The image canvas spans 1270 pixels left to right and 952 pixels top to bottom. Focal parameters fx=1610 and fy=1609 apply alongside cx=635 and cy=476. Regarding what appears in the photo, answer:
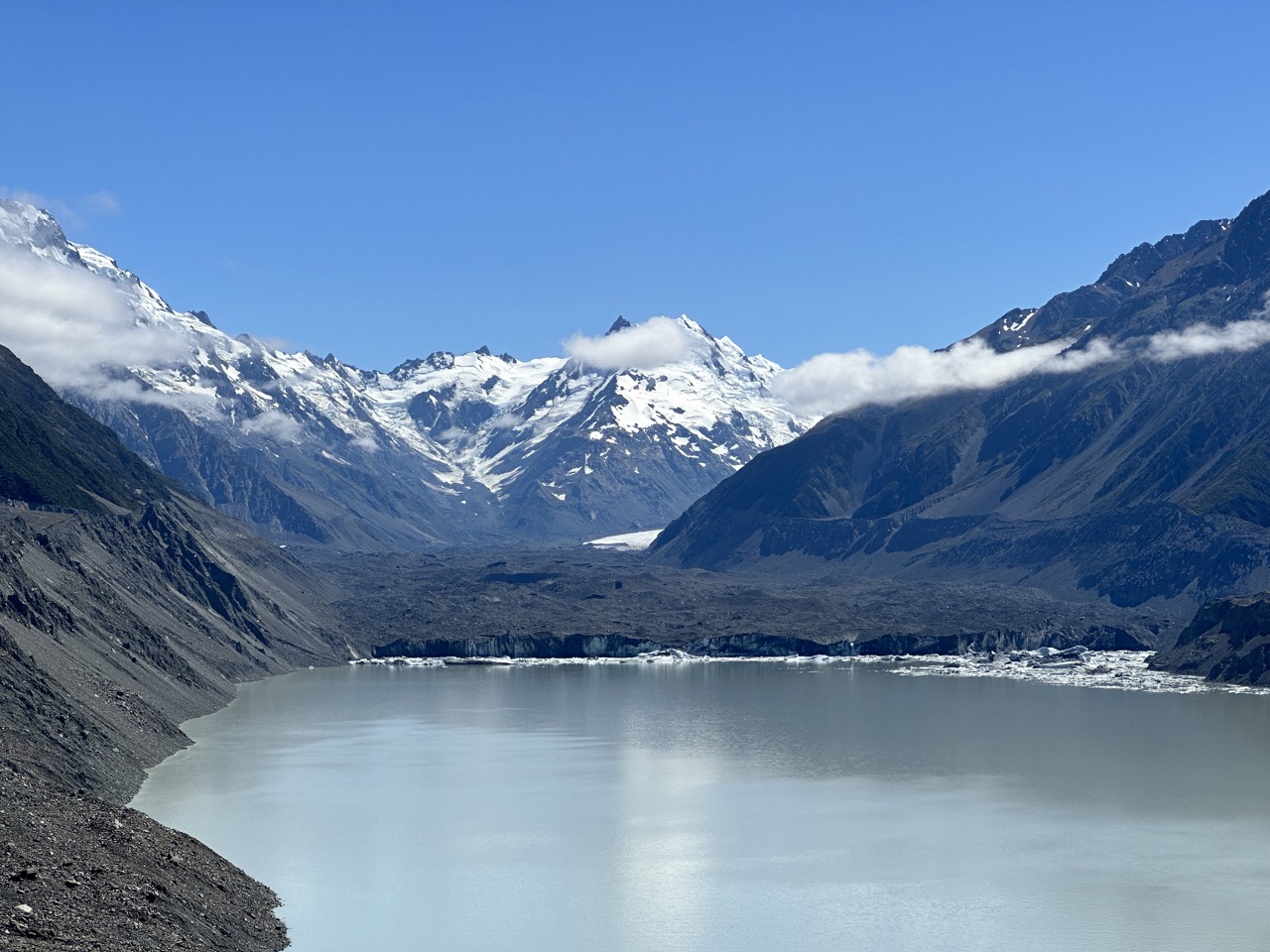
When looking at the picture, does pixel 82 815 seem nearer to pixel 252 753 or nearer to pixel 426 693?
pixel 252 753

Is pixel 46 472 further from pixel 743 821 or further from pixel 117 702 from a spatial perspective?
pixel 743 821

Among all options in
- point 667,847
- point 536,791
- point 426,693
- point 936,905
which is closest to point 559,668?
point 426,693

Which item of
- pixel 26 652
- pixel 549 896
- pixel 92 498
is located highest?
pixel 92 498

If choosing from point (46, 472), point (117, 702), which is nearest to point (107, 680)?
point (117, 702)

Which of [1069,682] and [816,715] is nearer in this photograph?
[816,715]

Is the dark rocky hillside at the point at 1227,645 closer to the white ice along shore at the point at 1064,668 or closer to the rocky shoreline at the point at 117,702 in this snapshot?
the white ice along shore at the point at 1064,668

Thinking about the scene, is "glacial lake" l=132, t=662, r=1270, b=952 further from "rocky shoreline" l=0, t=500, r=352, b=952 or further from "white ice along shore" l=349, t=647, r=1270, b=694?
"white ice along shore" l=349, t=647, r=1270, b=694

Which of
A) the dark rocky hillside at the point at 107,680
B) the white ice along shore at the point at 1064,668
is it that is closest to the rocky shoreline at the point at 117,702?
the dark rocky hillside at the point at 107,680
